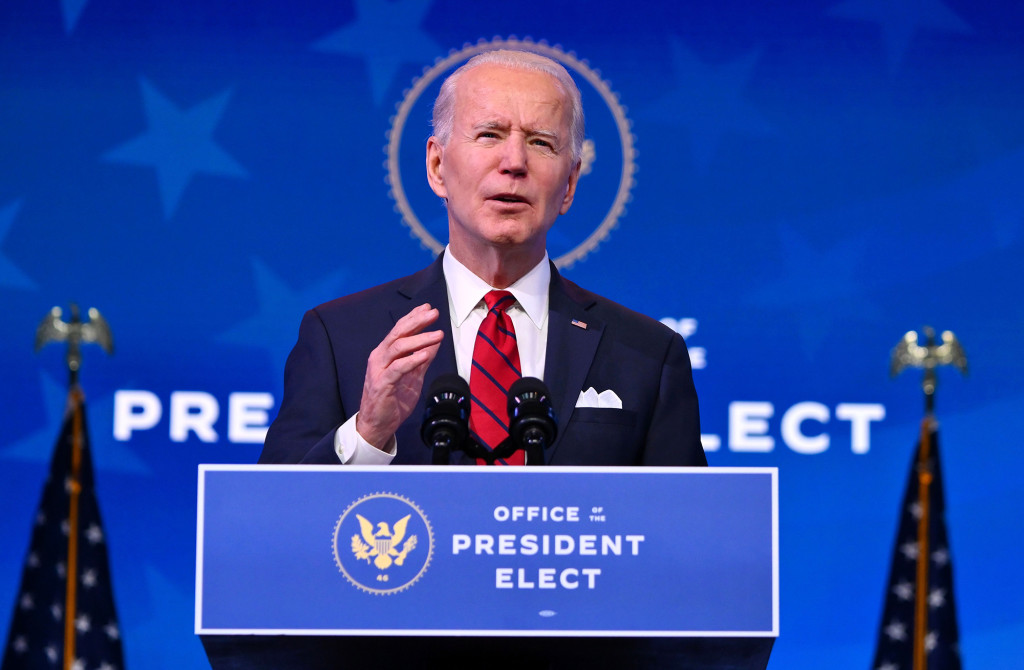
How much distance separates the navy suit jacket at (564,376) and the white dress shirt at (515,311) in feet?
0.07

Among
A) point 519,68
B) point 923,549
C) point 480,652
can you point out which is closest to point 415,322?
point 480,652

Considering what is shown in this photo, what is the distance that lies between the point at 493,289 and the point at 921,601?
245 cm

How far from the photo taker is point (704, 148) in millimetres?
4488

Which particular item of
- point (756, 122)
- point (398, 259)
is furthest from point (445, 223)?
point (756, 122)

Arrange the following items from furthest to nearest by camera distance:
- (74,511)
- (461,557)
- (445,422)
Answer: (74,511)
(445,422)
(461,557)

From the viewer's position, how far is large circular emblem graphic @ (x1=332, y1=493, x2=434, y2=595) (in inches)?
57.8

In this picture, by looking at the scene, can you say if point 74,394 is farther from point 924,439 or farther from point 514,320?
point 924,439

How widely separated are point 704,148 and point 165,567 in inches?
99.1

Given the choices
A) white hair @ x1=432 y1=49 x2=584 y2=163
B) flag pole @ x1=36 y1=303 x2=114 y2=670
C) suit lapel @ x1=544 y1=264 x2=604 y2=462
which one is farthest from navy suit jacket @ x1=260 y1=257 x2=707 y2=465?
flag pole @ x1=36 y1=303 x2=114 y2=670

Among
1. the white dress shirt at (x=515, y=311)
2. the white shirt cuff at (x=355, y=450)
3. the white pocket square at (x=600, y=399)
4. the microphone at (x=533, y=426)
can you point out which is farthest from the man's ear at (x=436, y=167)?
the microphone at (x=533, y=426)

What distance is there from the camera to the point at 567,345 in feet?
7.13

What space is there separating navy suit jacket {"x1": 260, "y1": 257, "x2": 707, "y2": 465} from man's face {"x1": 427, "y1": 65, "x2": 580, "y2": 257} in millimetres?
183

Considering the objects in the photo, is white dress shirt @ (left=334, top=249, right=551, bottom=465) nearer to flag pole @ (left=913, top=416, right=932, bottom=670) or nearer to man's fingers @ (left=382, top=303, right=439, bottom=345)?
man's fingers @ (left=382, top=303, right=439, bottom=345)

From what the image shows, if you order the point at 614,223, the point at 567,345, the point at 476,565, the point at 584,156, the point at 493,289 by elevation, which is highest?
the point at 584,156
